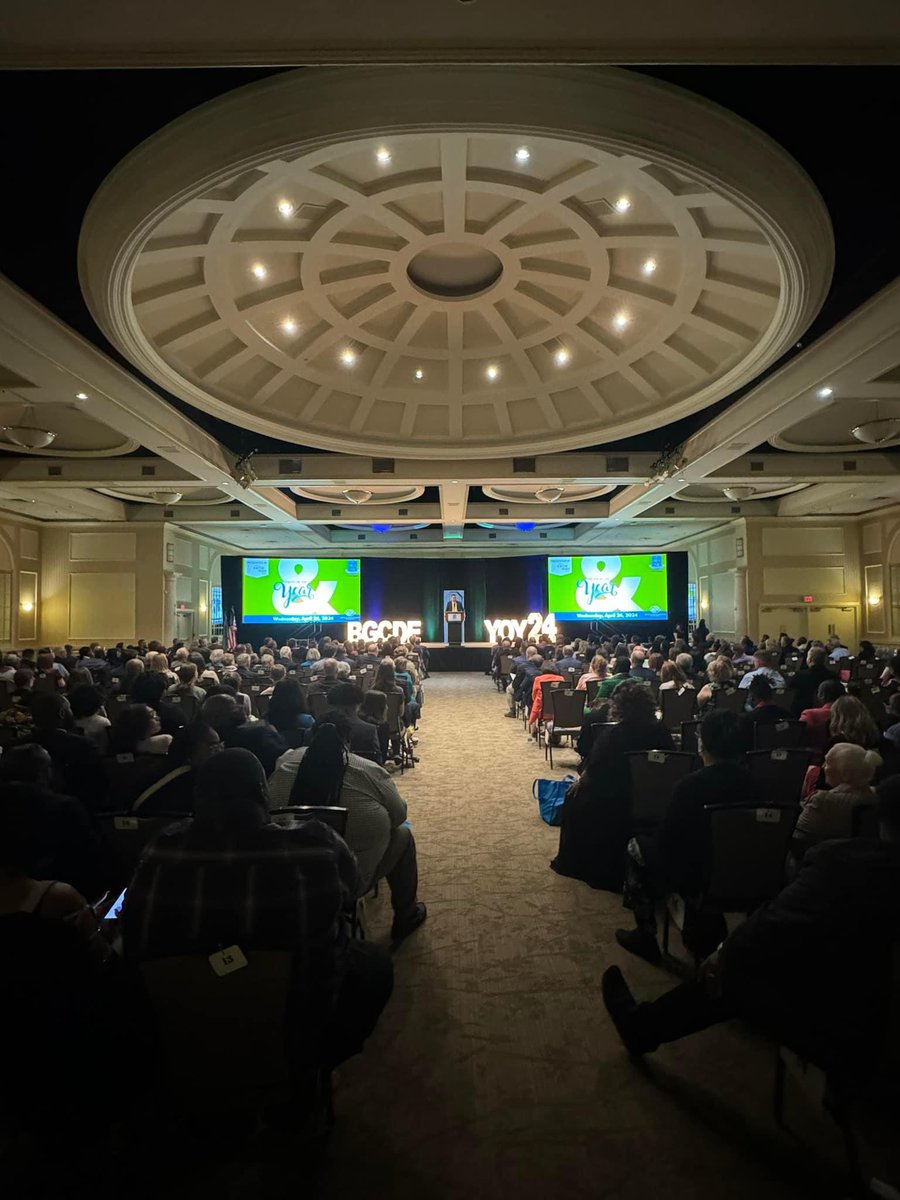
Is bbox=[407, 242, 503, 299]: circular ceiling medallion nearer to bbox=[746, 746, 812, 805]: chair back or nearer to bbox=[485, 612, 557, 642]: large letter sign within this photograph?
bbox=[746, 746, 812, 805]: chair back

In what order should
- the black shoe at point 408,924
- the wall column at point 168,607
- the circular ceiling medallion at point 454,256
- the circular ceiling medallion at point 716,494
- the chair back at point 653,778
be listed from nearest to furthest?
the black shoe at point 408,924 → the circular ceiling medallion at point 454,256 → the chair back at point 653,778 → the circular ceiling medallion at point 716,494 → the wall column at point 168,607

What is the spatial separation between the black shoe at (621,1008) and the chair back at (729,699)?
178 inches

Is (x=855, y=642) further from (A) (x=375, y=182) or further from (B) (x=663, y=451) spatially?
(A) (x=375, y=182)

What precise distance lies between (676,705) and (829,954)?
558 cm

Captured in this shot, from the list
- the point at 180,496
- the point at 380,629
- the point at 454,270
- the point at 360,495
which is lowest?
the point at 380,629

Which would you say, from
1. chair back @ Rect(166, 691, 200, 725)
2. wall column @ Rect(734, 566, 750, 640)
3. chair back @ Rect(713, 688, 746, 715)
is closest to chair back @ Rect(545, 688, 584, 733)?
chair back @ Rect(713, 688, 746, 715)

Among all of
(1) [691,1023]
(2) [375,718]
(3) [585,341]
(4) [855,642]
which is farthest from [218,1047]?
(4) [855,642]

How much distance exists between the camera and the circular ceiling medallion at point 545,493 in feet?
44.3

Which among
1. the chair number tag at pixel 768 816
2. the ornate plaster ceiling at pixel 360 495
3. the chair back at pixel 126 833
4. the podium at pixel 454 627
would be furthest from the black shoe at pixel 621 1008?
the podium at pixel 454 627

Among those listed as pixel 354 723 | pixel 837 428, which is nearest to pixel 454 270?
pixel 354 723

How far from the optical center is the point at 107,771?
3.79 meters

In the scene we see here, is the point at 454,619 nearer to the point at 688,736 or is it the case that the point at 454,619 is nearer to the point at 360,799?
the point at 688,736

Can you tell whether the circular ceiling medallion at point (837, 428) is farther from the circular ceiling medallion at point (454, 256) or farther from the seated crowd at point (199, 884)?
the seated crowd at point (199, 884)

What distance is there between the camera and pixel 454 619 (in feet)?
73.7
